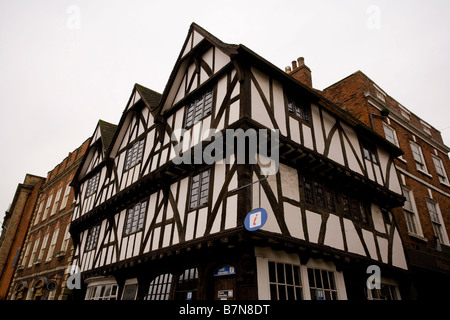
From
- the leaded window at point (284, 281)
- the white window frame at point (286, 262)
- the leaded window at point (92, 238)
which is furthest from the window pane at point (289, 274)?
the leaded window at point (92, 238)

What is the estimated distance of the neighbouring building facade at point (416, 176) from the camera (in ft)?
40.4

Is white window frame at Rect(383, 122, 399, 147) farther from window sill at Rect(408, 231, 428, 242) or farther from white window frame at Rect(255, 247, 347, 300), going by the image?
white window frame at Rect(255, 247, 347, 300)

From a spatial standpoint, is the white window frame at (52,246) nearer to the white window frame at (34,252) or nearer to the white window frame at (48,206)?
the white window frame at (34,252)

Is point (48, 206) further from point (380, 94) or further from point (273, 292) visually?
point (380, 94)

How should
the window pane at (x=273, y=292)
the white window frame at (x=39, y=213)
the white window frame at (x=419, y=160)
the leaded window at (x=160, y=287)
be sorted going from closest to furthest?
the window pane at (x=273, y=292)
the leaded window at (x=160, y=287)
the white window frame at (x=419, y=160)
the white window frame at (x=39, y=213)

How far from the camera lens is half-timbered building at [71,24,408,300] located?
798 centimetres

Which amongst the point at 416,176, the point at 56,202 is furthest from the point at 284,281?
the point at 56,202

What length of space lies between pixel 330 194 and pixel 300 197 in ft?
6.17

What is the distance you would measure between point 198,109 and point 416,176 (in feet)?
39.4

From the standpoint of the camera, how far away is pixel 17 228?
2664cm

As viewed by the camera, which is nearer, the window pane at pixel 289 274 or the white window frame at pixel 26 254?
the window pane at pixel 289 274

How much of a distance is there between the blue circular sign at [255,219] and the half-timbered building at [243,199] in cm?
Answer: 36

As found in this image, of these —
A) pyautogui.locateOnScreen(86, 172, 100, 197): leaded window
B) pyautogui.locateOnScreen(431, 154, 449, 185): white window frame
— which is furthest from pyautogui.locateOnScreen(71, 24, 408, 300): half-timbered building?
pyautogui.locateOnScreen(431, 154, 449, 185): white window frame

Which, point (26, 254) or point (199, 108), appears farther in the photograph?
point (26, 254)
